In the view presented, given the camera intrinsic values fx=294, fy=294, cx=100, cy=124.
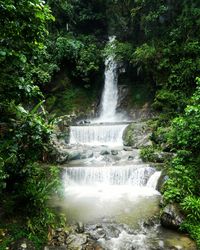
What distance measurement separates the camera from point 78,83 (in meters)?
19.6

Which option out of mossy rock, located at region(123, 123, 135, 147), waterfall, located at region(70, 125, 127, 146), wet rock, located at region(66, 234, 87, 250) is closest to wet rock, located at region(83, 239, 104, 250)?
wet rock, located at region(66, 234, 87, 250)

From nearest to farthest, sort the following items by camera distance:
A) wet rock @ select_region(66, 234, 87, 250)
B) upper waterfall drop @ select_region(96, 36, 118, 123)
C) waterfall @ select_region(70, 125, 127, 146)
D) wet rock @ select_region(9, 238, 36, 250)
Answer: wet rock @ select_region(9, 238, 36, 250) → wet rock @ select_region(66, 234, 87, 250) → waterfall @ select_region(70, 125, 127, 146) → upper waterfall drop @ select_region(96, 36, 118, 123)

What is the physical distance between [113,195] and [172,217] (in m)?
2.60

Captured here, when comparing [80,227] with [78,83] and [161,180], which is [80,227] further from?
[78,83]

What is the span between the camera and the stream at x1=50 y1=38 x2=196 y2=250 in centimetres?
590

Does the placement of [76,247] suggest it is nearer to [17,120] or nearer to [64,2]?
[17,120]

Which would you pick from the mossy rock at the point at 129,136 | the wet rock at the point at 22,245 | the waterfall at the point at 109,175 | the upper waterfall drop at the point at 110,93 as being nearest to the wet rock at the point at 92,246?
the wet rock at the point at 22,245

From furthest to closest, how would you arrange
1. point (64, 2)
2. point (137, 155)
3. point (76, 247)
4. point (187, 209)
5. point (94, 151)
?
point (64, 2) < point (94, 151) < point (137, 155) < point (187, 209) < point (76, 247)

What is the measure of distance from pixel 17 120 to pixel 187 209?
3961mm

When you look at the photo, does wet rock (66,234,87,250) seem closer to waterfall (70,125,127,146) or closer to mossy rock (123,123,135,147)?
mossy rock (123,123,135,147)

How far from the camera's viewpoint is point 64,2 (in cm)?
1911

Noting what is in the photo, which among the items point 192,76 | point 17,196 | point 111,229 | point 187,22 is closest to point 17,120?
point 17,196

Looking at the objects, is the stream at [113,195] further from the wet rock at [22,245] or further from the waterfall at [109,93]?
the waterfall at [109,93]

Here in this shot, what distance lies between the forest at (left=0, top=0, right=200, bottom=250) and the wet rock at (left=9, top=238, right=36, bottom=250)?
0.08 meters
